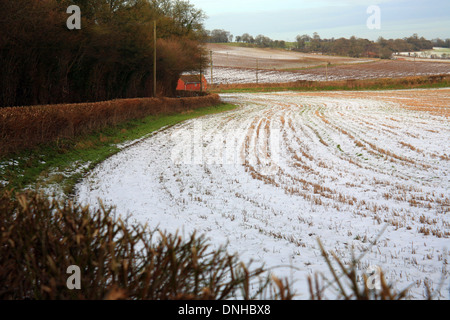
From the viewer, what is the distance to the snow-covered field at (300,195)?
6000mm

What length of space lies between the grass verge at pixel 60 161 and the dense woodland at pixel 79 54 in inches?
172

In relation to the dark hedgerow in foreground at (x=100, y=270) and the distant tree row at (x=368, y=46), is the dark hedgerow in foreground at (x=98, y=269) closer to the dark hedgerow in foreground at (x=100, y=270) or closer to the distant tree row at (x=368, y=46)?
the dark hedgerow in foreground at (x=100, y=270)

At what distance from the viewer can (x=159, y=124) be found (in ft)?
80.3

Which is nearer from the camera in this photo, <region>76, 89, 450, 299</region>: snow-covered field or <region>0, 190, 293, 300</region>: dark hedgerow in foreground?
<region>0, 190, 293, 300</region>: dark hedgerow in foreground

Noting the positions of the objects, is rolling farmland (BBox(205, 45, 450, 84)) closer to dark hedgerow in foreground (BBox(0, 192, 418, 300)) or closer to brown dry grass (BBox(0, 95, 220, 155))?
brown dry grass (BBox(0, 95, 220, 155))

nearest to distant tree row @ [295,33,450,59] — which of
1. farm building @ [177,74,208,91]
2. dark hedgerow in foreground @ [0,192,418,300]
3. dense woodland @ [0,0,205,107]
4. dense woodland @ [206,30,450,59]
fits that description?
dense woodland @ [206,30,450,59]

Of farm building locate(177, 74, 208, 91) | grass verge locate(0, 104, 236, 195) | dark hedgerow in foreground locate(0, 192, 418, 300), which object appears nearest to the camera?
dark hedgerow in foreground locate(0, 192, 418, 300)

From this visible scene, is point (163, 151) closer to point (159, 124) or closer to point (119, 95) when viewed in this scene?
point (159, 124)

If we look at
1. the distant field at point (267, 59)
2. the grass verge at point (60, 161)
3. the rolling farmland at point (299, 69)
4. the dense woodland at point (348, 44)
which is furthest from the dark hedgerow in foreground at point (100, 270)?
the dense woodland at point (348, 44)

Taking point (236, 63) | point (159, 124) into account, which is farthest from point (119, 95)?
point (236, 63)

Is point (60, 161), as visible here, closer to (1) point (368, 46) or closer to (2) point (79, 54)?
(2) point (79, 54)

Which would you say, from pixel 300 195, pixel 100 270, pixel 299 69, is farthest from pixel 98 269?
pixel 299 69

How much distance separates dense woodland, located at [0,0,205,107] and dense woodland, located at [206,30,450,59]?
104224 mm

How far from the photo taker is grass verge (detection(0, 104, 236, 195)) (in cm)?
1003
